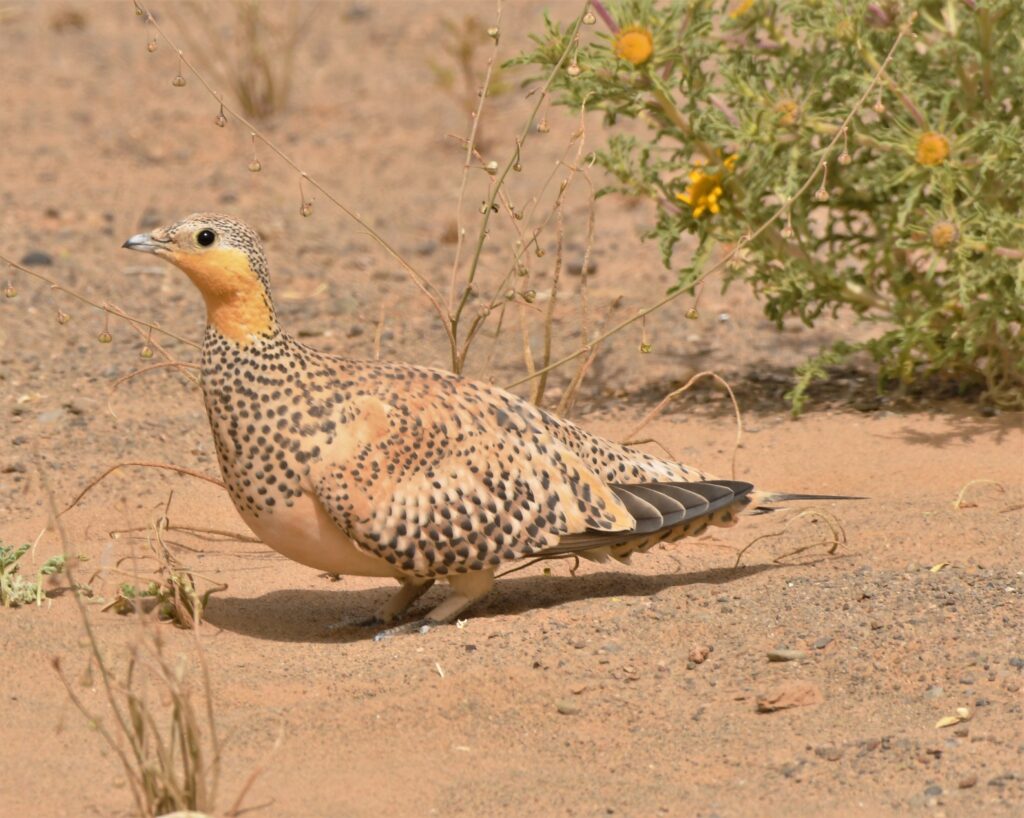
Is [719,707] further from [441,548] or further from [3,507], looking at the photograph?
Result: [3,507]

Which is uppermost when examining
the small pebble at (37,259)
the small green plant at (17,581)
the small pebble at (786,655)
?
the small pebble at (37,259)

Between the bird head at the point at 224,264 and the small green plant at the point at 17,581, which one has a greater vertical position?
the bird head at the point at 224,264

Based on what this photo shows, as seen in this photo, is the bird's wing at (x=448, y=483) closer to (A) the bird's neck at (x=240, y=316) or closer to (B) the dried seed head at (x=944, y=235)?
(A) the bird's neck at (x=240, y=316)

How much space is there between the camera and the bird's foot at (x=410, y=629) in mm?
5186

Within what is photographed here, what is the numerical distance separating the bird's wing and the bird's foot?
243 millimetres

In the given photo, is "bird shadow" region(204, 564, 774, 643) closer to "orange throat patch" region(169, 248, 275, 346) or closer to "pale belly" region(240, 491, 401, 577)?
"pale belly" region(240, 491, 401, 577)

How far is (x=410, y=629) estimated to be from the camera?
17.2 feet

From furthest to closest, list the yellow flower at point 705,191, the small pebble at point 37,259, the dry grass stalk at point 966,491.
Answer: the small pebble at point 37,259, the yellow flower at point 705,191, the dry grass stalk at point 966,491

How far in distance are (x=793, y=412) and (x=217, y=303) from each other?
3001 millimetres

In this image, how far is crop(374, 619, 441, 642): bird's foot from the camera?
5186 mm

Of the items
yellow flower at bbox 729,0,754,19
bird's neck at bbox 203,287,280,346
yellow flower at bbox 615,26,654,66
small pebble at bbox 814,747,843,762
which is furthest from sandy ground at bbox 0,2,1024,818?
yellow flower at bbox 729,0,754,19

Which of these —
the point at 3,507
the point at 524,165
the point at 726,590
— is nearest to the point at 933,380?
the point at 726,590

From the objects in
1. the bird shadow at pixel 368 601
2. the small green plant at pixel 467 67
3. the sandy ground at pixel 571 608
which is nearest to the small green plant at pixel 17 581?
the sandy ground at pixel 571 608

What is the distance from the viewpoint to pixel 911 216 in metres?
6.71
